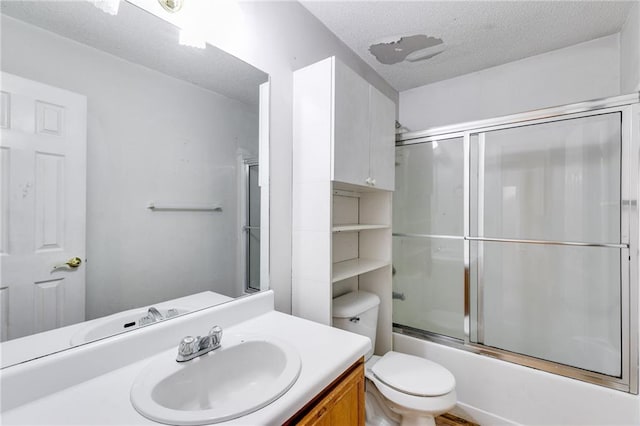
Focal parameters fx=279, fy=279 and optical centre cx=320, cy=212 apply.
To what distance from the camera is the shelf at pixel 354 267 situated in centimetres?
149

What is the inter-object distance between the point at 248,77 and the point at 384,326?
1736 millimetres

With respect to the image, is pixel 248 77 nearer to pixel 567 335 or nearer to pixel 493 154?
pixel 493 154

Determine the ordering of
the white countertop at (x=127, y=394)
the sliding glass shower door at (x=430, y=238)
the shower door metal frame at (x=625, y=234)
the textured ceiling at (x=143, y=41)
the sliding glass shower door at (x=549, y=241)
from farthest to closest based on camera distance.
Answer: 1. the sliding glass shower door at (x=430, y=238)
2. the sliding glass shower door at (x=549, y=241)
3. the shower door metal frame at (x=625, y=234)
4. the textured ceiling at (x=143, y=41)
5. the white countertop at (x=127, y=394)

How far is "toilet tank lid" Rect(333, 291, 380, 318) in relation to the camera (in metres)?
1.51

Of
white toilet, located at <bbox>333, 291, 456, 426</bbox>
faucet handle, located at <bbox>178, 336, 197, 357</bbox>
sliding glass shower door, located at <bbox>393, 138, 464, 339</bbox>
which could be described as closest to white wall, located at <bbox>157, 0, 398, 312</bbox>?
white toilet, located at <bbox>333, 291, 456, 426</bbox>

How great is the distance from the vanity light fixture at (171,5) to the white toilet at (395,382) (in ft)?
4.88

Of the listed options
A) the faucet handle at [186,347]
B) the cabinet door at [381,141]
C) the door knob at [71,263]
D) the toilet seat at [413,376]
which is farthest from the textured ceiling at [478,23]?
the toilet seat at [413,376]

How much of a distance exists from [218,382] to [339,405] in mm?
393

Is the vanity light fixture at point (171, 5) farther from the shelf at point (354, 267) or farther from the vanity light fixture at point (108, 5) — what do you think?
the shelf at point (354, 267)

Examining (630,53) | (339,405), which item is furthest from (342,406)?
(630,53)

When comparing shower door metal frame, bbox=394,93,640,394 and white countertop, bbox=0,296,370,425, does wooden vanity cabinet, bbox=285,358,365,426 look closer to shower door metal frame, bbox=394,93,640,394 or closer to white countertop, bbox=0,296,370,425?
white countertop, bbox=0,296,370,425

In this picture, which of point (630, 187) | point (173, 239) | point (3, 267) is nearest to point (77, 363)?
point (3, 267)

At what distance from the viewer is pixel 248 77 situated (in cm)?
126

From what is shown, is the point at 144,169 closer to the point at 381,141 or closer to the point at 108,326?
the point at 108,326
